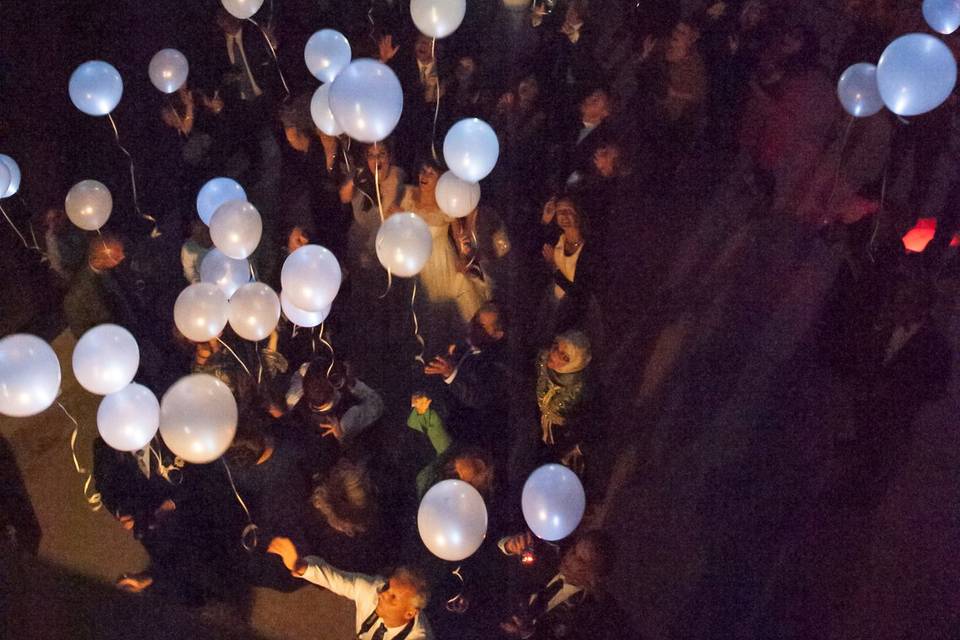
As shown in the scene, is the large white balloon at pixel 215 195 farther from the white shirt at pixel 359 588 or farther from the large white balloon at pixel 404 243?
the white shirt at pixel 359 588

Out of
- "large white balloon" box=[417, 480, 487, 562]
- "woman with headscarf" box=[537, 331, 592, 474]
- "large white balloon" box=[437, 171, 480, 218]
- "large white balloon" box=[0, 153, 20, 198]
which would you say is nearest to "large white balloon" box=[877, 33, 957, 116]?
→ "woman with headscarf" box=[537, 331, 592, 474]

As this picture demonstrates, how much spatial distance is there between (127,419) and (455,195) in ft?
4.33

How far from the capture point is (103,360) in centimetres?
176

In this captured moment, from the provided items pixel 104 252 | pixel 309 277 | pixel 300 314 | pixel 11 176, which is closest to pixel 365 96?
pixel 309 277

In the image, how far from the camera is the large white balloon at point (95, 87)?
98.0 inches

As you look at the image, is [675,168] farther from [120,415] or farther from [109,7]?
[109,7]

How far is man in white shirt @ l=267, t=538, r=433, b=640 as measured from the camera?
5.49 ft

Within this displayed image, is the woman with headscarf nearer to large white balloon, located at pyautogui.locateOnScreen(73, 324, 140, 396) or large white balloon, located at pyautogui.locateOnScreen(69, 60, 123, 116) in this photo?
large white balloon, located at pyautogui.locateOnScreen(73, 324, 140, 396)

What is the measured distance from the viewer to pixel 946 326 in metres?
2.54

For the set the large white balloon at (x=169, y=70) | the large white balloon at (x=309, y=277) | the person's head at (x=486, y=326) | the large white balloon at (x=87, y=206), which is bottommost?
the large white balloon at (x=87, y=206)

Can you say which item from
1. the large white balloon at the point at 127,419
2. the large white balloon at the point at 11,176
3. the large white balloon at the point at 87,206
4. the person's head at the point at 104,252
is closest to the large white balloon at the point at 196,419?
the large white balloon at the point at 127,419

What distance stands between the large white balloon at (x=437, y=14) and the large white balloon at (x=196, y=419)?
5.79 feet

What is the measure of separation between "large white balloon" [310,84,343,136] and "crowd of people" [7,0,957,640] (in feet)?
0.42

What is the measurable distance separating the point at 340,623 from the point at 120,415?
3.07 feet
